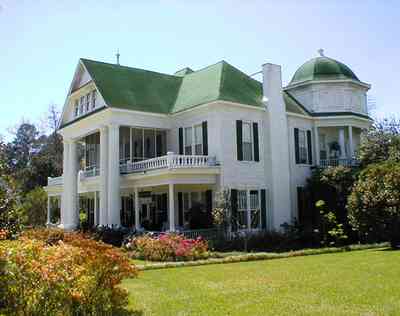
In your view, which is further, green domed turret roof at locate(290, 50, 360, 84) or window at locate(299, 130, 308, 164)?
green domed turret roof at locate(290, 50, 360, 84)

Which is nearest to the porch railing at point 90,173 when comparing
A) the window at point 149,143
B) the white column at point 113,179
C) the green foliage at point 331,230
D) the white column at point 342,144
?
the window at point 149,143

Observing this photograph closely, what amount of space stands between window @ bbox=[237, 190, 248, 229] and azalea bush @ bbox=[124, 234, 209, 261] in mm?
5712

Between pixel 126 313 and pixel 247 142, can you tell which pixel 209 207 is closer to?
pixel 247 142

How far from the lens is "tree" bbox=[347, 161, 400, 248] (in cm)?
2156

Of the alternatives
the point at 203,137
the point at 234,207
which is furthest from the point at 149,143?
the point at 234,207

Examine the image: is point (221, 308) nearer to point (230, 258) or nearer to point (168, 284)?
point (168, 284)

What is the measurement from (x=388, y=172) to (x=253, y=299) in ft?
47.7

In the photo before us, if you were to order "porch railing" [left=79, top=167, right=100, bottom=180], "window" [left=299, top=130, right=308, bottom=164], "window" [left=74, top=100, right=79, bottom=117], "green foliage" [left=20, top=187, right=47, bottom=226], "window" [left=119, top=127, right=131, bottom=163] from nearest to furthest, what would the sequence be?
1. "window" [left=119, top=127, right=131, bottom=163]
2. "window" [left=299, top=130, right=308, bottom=164]
3. "porch railing" [left=79, top=167, right=100, bottom=180]
4. "window" [left=74, top=100, right=79, bottom=117]
5. "green foliage" [left=20, top=187, right=47, bottom=226]

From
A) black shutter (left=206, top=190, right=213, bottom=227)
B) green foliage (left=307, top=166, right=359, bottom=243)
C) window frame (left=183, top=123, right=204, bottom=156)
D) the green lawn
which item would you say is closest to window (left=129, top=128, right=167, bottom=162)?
window frame (left=183, top=123, right=204, bottom=156)

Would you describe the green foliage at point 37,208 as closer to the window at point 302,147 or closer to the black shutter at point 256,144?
the black shutter at point 256,144

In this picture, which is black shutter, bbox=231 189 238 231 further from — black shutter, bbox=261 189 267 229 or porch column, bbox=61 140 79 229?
porch column, bbox=61 140 79 229

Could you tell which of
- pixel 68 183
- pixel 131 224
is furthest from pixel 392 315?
pixel 68 183

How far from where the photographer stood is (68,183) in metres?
33.3

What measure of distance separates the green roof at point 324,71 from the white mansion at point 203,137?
0.07 m
